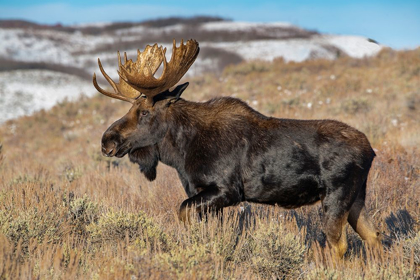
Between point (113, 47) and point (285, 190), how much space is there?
47.5 m

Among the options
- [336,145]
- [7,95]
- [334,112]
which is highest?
[336,145]

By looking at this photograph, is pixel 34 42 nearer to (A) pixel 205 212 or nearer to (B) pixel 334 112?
(B) pixel 334 112

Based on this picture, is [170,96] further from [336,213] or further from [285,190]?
[336,213]

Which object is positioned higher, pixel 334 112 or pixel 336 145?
pixel 336 145

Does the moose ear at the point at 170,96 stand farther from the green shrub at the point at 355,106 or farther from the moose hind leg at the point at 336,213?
the green shrub at the point at 355,106

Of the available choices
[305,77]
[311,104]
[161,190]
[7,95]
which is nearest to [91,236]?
[161,190]

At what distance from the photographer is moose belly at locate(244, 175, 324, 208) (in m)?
4.85

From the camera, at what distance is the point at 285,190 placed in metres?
4.89

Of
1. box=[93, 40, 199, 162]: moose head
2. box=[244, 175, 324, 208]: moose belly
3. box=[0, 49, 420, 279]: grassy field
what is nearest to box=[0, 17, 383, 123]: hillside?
box=[0, 49, 420, 279]: grassy field

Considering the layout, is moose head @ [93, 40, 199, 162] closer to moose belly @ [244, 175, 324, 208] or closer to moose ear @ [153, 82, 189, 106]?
moose ear @ [153, 82, 189, 106]

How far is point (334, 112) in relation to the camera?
48.8ft

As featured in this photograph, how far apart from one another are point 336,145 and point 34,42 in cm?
5375

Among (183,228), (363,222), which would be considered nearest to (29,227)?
(183,228)

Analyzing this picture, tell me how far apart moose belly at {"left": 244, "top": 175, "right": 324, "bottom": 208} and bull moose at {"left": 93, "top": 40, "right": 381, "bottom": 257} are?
0.01 meters
